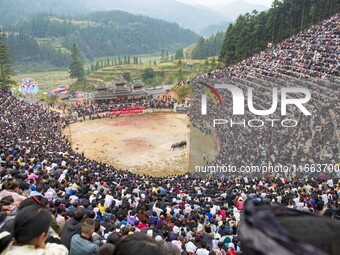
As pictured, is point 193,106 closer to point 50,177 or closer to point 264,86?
point 264,86

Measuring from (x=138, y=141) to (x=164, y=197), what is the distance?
24009 mm

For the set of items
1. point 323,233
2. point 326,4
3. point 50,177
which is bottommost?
point 50,177

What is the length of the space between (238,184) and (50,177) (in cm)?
1058

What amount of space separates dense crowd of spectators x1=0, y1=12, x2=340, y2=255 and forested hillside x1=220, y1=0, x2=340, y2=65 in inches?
1428

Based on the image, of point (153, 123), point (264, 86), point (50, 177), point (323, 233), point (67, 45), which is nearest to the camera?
point (323, 233)

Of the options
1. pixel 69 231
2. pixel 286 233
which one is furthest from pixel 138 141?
pixel 286 233

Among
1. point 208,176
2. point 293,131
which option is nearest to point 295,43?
point 293,131

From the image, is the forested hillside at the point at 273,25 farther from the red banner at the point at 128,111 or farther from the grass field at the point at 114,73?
the red banner at the point at 128,111

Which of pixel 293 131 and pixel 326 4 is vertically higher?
pixel 326 4

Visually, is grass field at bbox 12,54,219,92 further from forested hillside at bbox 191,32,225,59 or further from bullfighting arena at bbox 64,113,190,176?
bullfighting arena at bbox 64,113,190,176

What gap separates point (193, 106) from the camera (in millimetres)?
30703

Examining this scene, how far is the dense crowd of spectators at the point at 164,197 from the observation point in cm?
375

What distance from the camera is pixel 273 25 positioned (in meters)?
59.8

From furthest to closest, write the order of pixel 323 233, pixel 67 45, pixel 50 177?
pixel 67 45 → pixel 50 177 → pixel 323 233
